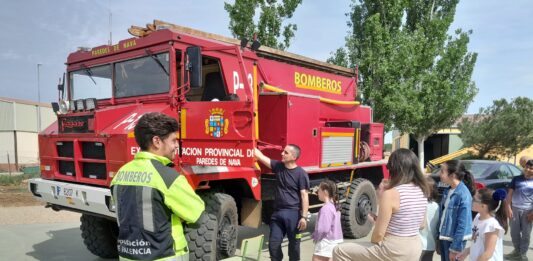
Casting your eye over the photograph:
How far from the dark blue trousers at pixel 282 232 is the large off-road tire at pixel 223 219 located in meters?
0.56

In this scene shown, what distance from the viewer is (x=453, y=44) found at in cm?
1598

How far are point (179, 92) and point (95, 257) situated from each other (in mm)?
3140

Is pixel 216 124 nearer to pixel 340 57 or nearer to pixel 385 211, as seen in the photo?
pixel 385 211

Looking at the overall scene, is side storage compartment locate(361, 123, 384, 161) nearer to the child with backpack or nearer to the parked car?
the parked car

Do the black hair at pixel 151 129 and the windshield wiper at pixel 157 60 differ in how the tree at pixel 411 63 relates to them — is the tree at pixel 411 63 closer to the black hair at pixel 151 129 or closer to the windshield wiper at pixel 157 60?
the windshield wiper at pixel 157 60

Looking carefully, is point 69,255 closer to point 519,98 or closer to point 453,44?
point 453,44

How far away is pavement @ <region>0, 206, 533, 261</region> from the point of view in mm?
6035

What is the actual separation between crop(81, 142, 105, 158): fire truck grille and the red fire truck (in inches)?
A: 0.5

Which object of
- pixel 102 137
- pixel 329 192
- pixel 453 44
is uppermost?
pixel 453 44

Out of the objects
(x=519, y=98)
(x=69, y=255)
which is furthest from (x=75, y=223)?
(x=519, y=98)

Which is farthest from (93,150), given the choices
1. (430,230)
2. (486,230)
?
(486,230)

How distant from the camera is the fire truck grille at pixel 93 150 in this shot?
4468 mm

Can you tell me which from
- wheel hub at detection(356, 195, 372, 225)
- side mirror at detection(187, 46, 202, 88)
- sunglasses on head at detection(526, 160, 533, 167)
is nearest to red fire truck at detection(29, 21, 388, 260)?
side mirror at detection(187, 46, 202, 88)

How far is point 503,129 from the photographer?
22.3 meters
